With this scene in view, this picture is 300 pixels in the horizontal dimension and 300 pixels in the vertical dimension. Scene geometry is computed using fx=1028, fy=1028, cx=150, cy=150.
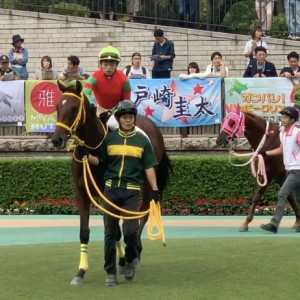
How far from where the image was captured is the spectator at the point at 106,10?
25.6 m

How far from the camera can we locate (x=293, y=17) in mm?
25031

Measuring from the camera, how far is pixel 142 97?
20.7 meters

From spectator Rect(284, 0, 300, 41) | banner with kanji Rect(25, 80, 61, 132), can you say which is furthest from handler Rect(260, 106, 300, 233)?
spectator Rect(284, 0, 300, 41)

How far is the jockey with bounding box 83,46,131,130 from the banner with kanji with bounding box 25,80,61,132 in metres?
9.06

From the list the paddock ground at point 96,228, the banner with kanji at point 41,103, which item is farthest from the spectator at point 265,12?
the paddock ground at point 96,228

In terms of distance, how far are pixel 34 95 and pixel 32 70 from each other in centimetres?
386

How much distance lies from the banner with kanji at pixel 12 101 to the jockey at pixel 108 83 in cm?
934

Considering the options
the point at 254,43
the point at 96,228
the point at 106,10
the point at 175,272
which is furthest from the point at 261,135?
the point at 106,10

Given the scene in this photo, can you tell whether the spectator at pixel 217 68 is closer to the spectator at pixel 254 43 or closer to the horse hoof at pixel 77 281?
the spectator at pixel 254 43

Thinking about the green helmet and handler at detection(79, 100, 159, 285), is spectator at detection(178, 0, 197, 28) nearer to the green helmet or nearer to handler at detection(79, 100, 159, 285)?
the green helmet

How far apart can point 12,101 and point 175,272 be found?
10.6m

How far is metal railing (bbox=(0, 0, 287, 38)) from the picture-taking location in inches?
993

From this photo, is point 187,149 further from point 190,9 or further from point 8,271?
point 8,271

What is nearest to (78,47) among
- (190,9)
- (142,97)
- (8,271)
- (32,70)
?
(32,70)
